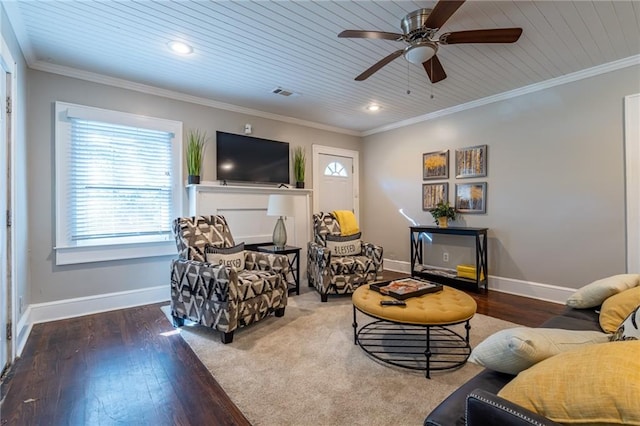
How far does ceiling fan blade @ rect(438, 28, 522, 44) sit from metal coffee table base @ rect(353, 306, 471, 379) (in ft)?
6.42

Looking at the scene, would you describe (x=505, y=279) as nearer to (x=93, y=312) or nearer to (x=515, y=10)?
(x=515, y=10)

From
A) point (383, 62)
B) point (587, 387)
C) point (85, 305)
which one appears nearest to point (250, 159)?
point (383, 62)

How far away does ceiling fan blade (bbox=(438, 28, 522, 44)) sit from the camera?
207 centimetres

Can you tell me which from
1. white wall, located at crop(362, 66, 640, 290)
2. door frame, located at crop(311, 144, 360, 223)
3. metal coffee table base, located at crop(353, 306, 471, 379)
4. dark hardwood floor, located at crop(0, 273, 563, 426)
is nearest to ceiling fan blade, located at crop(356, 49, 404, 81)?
metal coffee table base, located at crop(353, 306, 471, 379)

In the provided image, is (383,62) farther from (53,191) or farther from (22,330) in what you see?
(22,330)

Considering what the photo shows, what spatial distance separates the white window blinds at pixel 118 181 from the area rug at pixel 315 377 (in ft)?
4.78

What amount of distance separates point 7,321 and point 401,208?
4692 mm

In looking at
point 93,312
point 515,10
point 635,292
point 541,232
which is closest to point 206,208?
point 93,312

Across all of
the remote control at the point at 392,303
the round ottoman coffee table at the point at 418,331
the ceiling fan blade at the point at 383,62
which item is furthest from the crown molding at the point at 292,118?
the remote control at the point at 392,303

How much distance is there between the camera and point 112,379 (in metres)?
1.97

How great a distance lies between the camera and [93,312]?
125 inches

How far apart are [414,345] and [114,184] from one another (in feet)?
11.1

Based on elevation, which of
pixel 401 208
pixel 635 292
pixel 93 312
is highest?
pixel 401 208

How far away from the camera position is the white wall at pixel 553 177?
3.12 meters
